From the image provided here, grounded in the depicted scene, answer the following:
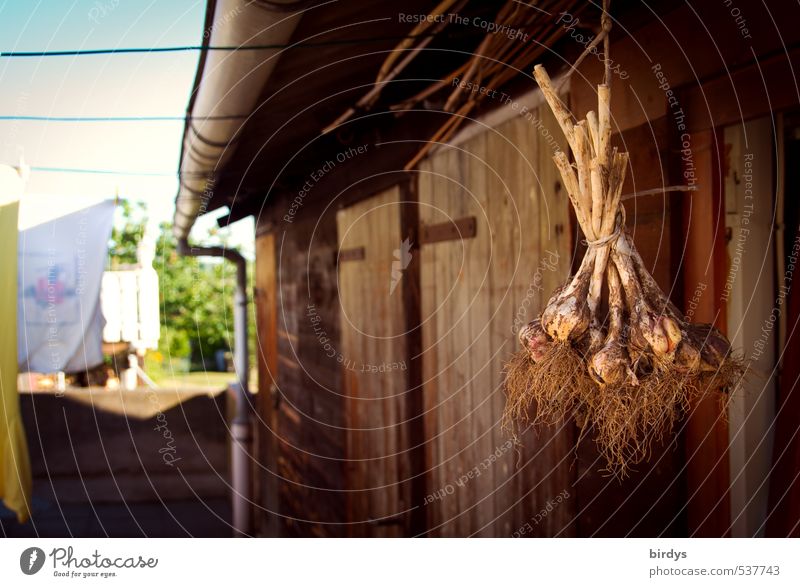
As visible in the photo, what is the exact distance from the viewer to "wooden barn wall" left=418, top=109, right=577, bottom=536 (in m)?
2.08

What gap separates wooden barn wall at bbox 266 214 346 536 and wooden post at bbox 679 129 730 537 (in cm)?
215

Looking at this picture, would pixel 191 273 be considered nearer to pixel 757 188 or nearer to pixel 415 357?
pixel 415 357

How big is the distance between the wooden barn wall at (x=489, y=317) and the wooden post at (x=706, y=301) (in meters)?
0.31

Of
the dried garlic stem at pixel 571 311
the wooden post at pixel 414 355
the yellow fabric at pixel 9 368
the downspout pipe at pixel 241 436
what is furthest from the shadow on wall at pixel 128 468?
the dried garlic stem at pixel 571 311

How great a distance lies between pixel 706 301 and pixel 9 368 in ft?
7.17

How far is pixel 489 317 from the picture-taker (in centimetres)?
243

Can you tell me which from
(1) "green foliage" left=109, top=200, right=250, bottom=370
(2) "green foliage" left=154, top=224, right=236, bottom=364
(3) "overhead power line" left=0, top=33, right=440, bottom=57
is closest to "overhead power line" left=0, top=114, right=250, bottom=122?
(3) "overhead power line" left=0, top=33, right=440, bottom=57

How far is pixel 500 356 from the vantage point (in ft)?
7.69

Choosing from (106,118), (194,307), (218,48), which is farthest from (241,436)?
(194,307)

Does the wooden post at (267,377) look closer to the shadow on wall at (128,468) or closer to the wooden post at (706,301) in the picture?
the shadow on wall at (128,468)

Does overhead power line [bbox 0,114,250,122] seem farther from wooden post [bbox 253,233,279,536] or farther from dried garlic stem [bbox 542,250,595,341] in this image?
wooden post [bbox 253,233,279,536]

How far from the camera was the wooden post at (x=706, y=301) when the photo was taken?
66.1 inches
